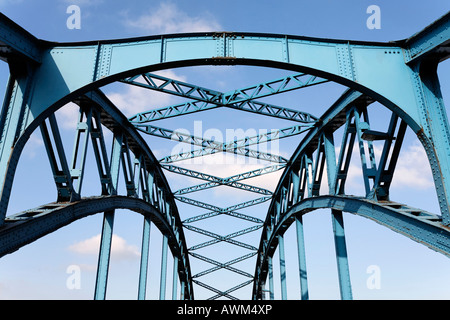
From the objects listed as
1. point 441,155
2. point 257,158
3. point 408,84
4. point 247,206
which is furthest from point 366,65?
point 247,206

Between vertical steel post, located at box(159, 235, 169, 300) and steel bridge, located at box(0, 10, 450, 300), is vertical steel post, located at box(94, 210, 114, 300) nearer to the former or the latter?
steel bridge, located at box(0, 10, 450, 300)

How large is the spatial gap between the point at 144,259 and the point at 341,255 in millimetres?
9763

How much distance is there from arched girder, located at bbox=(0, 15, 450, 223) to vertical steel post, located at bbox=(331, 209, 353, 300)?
5783mm

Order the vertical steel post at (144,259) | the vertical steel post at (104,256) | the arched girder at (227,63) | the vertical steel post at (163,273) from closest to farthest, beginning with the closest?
the arched girder at (227,63) → the vertical steel post at (104,256) → the vertical steel post at (144,259) → the vertical steel post at (163,273)

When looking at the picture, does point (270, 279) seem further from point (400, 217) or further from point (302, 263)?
point (400, 217)

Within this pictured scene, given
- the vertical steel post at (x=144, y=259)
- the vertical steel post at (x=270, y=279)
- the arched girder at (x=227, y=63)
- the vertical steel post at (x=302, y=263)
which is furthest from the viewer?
the vertical steel post at (x=270, y=279)

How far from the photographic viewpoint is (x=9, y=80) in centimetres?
894

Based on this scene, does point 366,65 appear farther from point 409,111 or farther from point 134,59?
point 134,59

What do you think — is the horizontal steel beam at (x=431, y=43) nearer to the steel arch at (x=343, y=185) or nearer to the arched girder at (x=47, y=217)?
the steel arch at (x=343, y=185)

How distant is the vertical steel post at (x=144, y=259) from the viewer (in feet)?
55.6

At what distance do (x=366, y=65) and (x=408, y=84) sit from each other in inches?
45.5

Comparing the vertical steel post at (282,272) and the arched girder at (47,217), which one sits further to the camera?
the vertical steel post at (282,272)

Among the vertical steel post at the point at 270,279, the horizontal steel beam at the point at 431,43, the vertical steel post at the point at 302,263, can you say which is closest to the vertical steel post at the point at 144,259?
the vertical steel post at the point at 302,263

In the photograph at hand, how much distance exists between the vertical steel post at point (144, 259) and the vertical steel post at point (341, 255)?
9131mm
